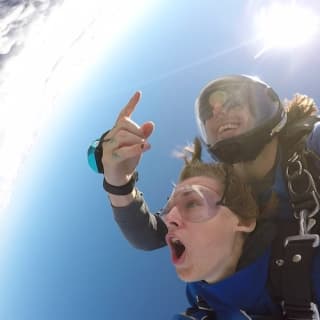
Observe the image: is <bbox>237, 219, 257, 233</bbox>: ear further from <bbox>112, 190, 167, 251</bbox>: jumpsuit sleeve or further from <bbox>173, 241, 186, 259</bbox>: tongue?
<bbox>112, 190, 167, 251</bbox>: jumpsuit sleeve

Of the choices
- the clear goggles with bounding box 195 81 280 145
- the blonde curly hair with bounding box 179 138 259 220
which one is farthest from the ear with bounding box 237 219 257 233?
the clear goggles with bounding box 195 81 280 145

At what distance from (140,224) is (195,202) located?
0.49ft

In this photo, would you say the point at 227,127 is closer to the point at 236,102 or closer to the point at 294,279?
the point at 236,102

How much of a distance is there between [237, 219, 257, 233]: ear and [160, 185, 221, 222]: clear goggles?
40 millimetres

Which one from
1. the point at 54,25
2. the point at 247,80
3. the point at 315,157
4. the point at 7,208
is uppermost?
the point at 54,25

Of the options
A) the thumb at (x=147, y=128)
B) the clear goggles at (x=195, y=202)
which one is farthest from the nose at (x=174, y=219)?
the thumb at (x=147, y=128)

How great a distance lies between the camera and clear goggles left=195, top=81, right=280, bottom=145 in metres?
0.73

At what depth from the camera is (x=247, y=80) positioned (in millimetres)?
768

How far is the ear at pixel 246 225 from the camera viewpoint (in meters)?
0.62

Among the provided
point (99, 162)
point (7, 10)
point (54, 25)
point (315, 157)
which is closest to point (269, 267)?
point (315, 157)

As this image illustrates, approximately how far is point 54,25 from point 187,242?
2.42 meters

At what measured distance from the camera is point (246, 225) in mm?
625

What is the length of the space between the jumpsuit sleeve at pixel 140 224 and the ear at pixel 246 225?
7.7 inches

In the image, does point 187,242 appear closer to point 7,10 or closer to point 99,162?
point 99,162
